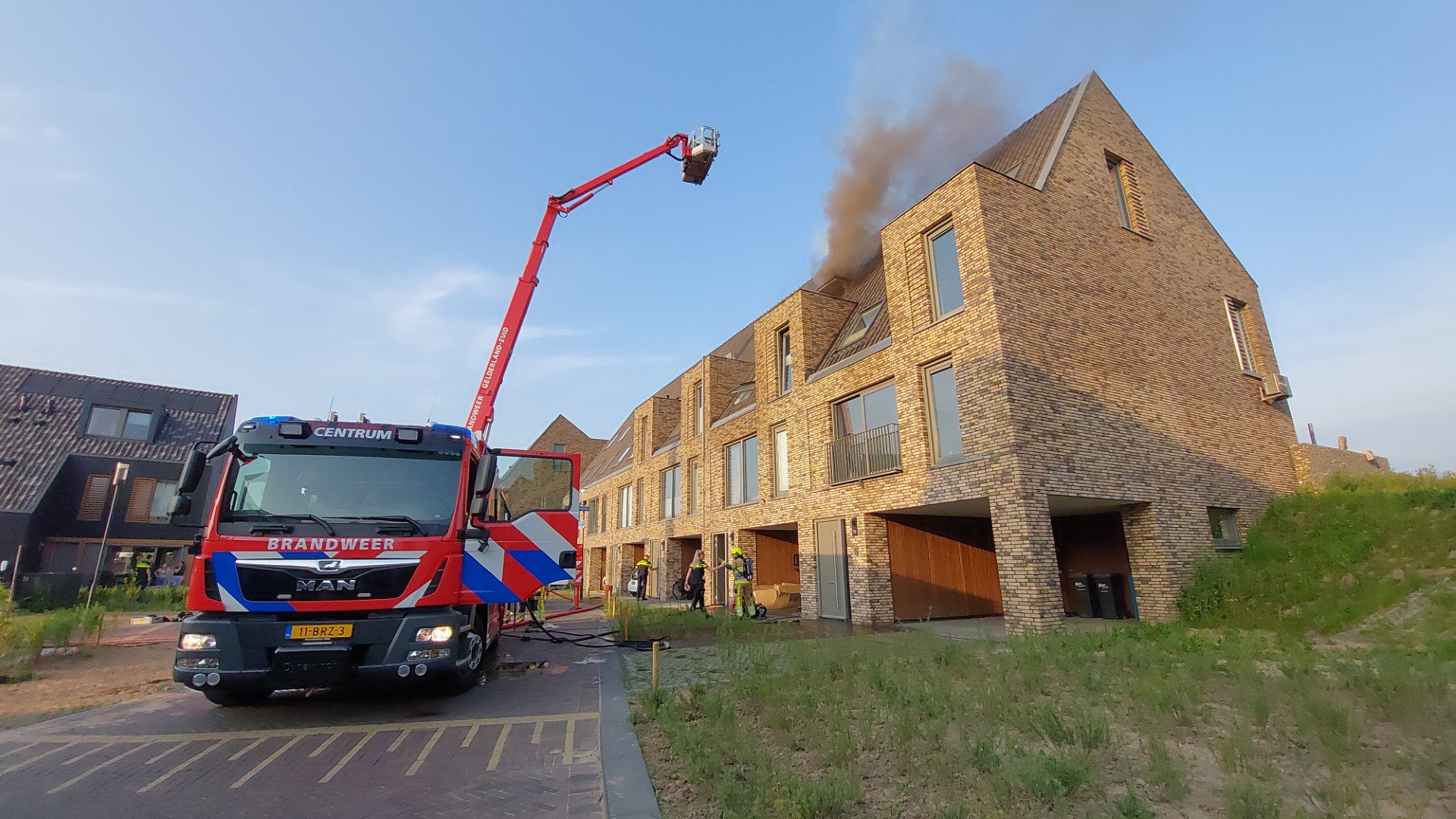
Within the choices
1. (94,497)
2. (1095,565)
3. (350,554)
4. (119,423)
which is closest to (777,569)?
(1095,565)

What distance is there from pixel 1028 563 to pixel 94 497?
101 ft

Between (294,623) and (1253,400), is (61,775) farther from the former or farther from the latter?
(1253,400)

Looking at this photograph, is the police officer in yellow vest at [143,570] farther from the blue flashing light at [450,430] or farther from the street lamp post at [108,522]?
the blue flashing light at [450,430]

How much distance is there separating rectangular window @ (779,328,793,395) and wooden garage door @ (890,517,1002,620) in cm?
517

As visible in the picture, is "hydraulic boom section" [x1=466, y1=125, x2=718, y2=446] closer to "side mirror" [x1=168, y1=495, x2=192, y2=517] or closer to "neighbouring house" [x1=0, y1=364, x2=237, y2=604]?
"side mirror" [x1=168, y1=495, x2=192, y2=517]

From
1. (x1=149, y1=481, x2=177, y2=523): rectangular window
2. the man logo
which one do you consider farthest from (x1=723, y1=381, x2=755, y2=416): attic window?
(x1=149, y1=481, x2=177, y2=523): rectangular window

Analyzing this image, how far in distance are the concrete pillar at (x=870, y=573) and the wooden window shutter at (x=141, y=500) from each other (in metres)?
26.7

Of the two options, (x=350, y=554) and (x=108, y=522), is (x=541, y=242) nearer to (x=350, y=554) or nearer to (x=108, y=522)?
(x=350, y=554)

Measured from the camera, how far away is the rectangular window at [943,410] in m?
11.7

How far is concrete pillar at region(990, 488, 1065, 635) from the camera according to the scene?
32.2ft

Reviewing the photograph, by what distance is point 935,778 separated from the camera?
3.54 m

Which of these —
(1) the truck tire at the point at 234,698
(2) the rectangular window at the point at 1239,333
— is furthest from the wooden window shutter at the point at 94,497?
(2) the rectangular window at the point at 1239,333

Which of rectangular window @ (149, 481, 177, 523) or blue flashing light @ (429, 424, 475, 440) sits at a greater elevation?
rectangular window @ (149, 481, 177, 523)

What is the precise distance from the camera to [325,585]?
5535mm
